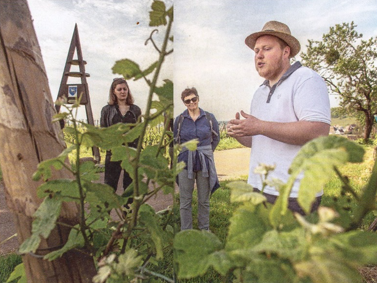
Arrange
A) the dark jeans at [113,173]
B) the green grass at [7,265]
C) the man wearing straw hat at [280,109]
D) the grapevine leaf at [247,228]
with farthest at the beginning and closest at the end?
1. the green grass at [7,265]
2. the dark jeans at [113,173]
3. the man wearing straw hat at [280,109]
4. the grapevine leaf at [247,228]

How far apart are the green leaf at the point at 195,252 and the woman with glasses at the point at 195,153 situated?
1.04ft

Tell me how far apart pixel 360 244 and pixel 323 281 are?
0.09 m

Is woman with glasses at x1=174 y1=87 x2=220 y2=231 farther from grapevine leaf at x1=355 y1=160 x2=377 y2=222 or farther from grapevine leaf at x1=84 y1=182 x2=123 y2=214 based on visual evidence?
grapevine leaf at x1=355 y1=160 x2=377 y2=222

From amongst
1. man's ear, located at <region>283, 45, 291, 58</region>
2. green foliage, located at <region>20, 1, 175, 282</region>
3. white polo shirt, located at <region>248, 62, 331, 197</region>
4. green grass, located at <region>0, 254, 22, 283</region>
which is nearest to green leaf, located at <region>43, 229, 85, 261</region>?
green foliage, located at <region>20, 1, 175, 282</region>

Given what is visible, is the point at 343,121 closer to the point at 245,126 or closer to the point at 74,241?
the point at 245,126

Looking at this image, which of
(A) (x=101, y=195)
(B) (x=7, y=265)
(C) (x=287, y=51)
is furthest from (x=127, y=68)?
(B) (x=7, y=265)

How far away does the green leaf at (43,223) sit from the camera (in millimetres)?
621

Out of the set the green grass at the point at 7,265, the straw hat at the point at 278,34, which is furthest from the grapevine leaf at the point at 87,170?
the green grass at the point at 7,265

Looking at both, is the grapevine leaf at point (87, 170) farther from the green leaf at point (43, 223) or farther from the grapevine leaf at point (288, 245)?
the grapevine leaf at point (288, 245)

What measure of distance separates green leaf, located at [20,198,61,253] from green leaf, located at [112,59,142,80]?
0.95 feet

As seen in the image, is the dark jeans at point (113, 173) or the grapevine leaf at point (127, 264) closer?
the grapevine leaf at point (127, 264)

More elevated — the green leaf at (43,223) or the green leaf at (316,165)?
the green leaf at (316,165)

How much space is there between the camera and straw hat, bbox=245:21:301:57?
2.65 ft

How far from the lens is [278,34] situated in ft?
2.70
